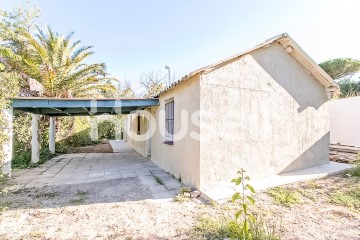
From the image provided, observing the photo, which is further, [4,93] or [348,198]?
[4,93]

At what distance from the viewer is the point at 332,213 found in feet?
17.3

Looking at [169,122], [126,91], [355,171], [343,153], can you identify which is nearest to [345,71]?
[343,153]

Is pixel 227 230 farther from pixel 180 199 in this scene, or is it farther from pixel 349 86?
pixel 349 86

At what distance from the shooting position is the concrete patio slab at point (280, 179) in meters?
6.23

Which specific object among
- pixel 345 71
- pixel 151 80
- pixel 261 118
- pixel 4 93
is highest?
pixel 151 80

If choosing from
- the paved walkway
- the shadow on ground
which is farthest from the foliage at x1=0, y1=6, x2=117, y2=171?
the shadow on ground

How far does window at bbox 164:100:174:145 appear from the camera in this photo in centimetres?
928

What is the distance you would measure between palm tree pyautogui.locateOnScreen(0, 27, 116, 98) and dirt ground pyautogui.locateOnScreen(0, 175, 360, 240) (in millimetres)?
9713

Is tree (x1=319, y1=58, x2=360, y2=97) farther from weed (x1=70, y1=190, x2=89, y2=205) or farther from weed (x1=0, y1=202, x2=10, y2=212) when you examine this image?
weed (x1=0, y1=202, x2=10, y2=212)

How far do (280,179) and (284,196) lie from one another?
156 cm

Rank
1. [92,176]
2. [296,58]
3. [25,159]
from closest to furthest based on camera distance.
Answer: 1. [296,58]
2. [92,176]
3. [25,159]

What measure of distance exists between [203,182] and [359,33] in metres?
15.8

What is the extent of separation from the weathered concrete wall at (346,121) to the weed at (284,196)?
952 centimetres

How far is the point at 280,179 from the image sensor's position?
7719mm
